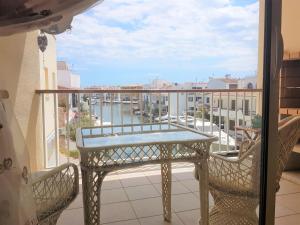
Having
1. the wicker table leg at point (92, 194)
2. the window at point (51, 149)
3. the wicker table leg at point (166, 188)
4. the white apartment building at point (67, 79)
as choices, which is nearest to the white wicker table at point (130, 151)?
the wicker table leg at point (92, 194)

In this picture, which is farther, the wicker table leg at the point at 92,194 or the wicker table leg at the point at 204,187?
the wicker table leg at the point at 204,187

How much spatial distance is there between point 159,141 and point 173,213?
2.85ft

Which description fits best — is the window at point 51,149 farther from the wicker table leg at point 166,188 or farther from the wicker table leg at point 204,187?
the wicker table leg at point 204,187

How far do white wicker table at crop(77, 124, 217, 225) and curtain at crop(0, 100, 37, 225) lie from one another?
0.53m

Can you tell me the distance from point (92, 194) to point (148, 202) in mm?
1022

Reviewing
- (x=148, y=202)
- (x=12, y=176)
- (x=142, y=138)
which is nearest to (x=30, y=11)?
(x=12, y=176)

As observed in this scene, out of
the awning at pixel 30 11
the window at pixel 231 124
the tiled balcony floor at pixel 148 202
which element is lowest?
the tiled balcony floor at pixel 148 202

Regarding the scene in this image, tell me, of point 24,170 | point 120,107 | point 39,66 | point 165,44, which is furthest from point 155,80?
point 24,170

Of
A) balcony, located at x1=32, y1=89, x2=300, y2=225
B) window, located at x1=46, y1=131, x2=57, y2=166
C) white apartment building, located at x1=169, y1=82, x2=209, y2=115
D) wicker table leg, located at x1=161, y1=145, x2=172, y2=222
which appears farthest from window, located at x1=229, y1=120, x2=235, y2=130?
window, located at x1=46, y1=131, x2=57, y2=166

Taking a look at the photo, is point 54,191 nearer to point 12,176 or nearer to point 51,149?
point 12,176

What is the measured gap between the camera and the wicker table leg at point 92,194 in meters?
1.41

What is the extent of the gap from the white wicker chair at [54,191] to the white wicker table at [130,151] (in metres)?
0.10

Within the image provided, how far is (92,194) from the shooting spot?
1429 millimetres

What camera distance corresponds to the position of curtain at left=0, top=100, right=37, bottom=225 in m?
0.73
